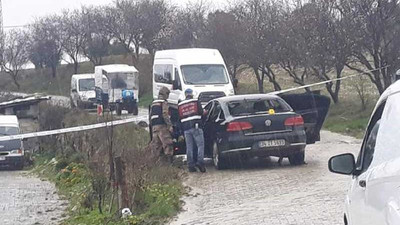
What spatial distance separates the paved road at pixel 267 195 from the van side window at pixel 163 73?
10675mm

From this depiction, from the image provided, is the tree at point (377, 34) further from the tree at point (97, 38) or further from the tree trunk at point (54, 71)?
the tree trunk at point (54, 71)

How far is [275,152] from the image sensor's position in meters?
16.7

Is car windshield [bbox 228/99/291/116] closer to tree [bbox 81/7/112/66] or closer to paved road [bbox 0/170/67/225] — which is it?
paved road [bbox 0/170/67/225]

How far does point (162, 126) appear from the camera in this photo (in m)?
17.7

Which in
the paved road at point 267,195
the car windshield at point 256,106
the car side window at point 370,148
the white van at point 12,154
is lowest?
the white van at point 12,154

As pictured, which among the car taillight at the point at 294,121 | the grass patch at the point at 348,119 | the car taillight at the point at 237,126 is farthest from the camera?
the grass patch at the point at 348,119

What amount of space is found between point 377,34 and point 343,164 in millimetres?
21456

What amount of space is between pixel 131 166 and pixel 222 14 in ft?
102

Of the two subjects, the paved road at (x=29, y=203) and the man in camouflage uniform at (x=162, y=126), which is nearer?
the paved road at (x=29, y=203)

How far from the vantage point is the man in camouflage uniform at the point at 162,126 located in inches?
690

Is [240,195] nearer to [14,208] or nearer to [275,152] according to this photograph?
[275,152]

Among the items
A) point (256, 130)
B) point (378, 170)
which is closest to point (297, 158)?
point (256, 130)

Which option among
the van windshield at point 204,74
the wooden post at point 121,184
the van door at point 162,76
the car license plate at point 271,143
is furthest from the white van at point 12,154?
the wooden post at point 121,184

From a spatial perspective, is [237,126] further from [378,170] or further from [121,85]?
[121,85]
